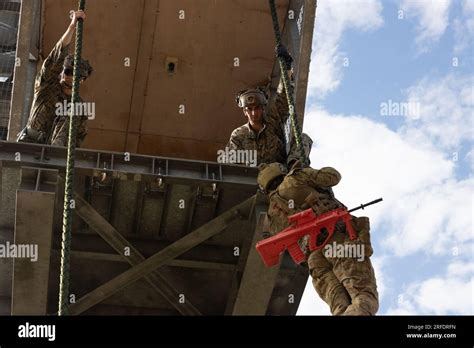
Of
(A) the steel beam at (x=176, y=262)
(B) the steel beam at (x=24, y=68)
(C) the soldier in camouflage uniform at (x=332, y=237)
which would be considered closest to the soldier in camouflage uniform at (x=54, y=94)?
(B) the steel beam at (x=24, y=68)

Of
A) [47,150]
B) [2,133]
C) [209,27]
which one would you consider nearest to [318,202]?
[47,150]

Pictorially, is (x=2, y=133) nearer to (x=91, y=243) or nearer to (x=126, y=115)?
(x=126, y=115)

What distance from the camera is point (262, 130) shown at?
12.3 meters

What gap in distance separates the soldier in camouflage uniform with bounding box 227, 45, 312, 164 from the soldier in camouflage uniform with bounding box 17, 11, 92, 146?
2.07 metres

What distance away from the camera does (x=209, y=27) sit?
1409 centimetres

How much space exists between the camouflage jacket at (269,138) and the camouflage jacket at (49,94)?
6.75ft

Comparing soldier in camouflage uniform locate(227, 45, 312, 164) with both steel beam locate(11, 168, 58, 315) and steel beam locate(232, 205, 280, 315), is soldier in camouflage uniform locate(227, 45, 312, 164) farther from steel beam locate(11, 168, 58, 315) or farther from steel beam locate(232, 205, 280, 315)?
steel beam locate(11, 168, 58, 315)

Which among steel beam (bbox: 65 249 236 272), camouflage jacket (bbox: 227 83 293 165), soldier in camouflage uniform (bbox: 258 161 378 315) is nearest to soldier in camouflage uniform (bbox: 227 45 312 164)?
camouflage jacket (bbox: 227 83 293 165)

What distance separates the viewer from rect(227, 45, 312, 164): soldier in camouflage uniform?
481 inches

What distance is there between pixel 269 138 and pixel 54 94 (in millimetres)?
2867

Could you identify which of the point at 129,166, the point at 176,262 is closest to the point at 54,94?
the point at 129,166

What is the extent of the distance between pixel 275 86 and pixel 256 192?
3.44 meters

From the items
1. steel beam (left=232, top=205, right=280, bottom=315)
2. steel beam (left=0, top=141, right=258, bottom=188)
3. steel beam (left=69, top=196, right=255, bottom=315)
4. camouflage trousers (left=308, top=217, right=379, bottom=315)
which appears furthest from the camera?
steel beam (left=232, top=205, right=280, bottom=315)

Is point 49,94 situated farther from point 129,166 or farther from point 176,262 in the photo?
point 176,262
